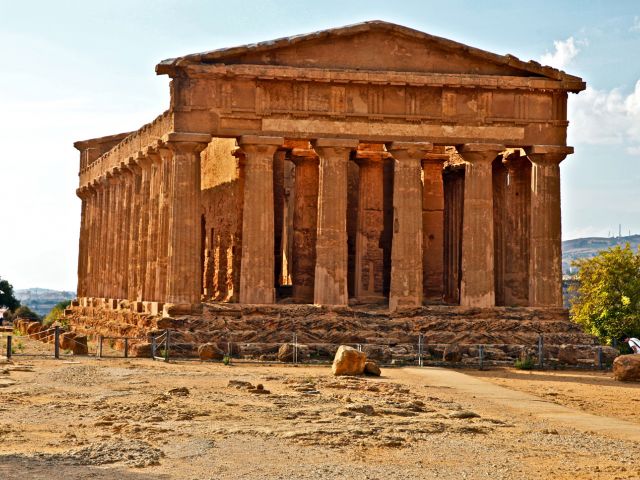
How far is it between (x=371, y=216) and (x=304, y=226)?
257 centimetres

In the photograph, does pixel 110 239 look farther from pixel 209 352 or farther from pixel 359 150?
pixel 209 352

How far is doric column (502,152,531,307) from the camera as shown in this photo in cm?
4088

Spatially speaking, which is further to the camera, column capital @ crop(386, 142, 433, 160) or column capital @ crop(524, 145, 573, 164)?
column capital @ crop(524, 145, 573, 164)

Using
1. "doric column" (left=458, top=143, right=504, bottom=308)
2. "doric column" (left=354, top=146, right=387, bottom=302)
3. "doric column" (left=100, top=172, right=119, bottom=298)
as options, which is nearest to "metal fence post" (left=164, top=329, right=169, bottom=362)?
"doric column" (left=354, top=146, right=387, bottom=302)

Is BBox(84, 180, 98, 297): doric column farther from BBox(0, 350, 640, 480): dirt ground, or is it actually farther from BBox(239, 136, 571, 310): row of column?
BBox(0, 350, 640, 480): dirt ground

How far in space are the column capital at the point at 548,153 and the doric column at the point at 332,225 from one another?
20.3 ft

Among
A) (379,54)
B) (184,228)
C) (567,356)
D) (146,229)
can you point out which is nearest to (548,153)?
(379,54)

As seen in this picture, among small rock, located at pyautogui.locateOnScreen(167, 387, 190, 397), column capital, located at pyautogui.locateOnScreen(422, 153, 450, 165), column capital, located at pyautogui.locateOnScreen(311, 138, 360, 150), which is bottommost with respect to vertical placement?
small rock, located at pyautogui.locateOnScreen(167, 387, 190, 397)

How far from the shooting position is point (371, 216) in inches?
1654

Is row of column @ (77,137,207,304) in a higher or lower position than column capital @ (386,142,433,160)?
lower

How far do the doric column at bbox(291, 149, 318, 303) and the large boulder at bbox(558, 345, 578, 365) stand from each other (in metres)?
10.00

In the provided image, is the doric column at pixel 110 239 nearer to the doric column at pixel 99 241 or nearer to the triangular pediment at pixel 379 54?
the doric column at pixel 99 241

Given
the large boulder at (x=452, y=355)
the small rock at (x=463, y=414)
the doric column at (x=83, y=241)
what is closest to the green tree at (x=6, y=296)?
the doric column at (x=83, y=241)

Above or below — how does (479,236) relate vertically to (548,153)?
below
